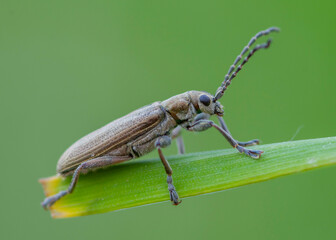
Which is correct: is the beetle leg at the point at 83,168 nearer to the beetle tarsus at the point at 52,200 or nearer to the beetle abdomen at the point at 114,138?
the beetle tarsus at the point at 52,200

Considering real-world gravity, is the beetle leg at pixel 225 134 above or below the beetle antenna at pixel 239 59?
below

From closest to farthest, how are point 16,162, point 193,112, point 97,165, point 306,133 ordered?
point 97,165 < point 193,112 < point 306,133 < point 16,162

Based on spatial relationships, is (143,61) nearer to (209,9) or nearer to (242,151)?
(209,9)

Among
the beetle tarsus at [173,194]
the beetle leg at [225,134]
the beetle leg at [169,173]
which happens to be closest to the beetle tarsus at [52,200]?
the beetle leg at [169,173]

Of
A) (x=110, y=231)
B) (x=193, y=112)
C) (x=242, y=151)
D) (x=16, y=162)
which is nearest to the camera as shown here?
(x=242, y=151)

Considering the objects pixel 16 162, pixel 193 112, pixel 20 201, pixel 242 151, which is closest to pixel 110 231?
pixel 20 201

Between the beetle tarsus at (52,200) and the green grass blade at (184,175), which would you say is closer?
the green grass blade at (184,175)

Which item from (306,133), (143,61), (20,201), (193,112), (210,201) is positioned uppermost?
(143,61)

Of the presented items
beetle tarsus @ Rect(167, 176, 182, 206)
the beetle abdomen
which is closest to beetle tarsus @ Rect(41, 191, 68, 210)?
the beetle abdomen

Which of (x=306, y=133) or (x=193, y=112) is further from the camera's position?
(x=306, y=133)
